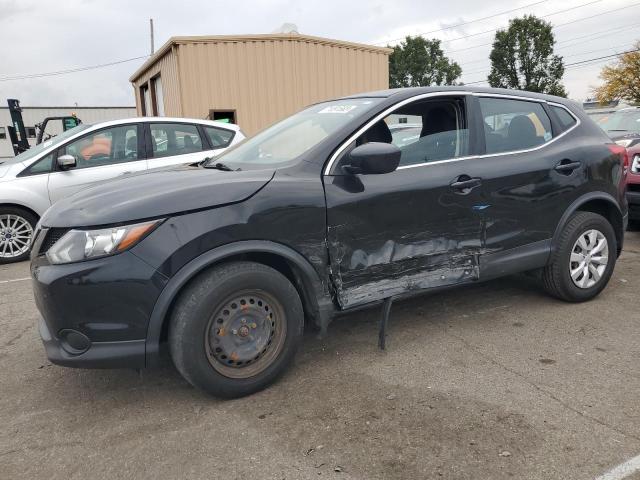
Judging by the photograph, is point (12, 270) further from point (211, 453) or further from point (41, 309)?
point (211, 453)

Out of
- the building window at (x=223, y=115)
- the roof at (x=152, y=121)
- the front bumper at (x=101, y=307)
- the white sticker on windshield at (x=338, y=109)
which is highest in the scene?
the building window at (x=223, y=115)

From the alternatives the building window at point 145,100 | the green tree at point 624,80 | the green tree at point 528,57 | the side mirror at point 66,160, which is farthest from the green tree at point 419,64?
the side mirror at point 66,160

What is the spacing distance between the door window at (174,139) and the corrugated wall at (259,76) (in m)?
4.82

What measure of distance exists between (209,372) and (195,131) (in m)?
4.82

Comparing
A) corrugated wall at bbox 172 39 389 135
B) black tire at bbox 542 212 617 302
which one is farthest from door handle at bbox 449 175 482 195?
corrugated wall at bbox 172 39 389 135

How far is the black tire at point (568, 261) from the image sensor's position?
12.8ft

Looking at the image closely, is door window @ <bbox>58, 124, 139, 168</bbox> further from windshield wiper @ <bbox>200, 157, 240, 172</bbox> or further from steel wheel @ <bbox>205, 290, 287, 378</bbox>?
steel wheel @ <bbox>205, 290, 287, 378</bbox>

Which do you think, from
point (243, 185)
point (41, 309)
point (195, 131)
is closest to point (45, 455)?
point (41, 309)

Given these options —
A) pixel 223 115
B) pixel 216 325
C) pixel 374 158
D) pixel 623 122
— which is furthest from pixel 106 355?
pixel 223 115

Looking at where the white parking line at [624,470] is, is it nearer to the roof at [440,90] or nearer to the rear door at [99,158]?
the roof at [440,90]

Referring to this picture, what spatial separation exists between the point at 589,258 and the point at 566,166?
78cm

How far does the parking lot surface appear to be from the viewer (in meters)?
2.27

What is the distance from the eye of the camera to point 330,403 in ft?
9.02

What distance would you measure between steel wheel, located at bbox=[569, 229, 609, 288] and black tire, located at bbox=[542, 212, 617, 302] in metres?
0.03
